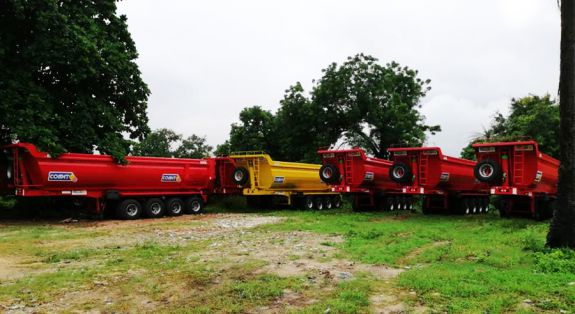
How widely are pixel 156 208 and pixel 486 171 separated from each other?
43.7 ft

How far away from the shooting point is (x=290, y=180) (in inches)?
975

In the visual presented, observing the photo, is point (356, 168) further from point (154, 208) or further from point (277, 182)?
point (154, 208)

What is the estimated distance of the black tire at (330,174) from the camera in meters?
22.5

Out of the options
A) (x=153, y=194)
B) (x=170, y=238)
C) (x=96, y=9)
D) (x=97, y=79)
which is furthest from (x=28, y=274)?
(x=96, y=9)

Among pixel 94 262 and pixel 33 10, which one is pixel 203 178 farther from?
pixel 94 262

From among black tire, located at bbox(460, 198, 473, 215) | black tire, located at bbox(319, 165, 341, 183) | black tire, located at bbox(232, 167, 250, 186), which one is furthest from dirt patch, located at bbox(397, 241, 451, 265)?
black tire, located at bbox(232, 167, 250, 186)

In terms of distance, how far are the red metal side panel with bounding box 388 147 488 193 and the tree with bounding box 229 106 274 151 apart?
19001mm

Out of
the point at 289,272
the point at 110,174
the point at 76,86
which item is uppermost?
the point at 76,86

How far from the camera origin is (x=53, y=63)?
60.1 feet

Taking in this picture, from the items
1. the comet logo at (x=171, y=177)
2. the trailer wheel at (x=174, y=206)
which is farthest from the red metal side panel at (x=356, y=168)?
the trailer wheel at (x=174, y=206)

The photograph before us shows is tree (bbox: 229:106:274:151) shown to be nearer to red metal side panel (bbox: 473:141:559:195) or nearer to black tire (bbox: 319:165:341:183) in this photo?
black tire (bbox: 319:165:341:183)

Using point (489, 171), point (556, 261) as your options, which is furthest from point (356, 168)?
point (556, 261)

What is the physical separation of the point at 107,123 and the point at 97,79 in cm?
197

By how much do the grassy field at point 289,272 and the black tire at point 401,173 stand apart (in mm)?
6722
